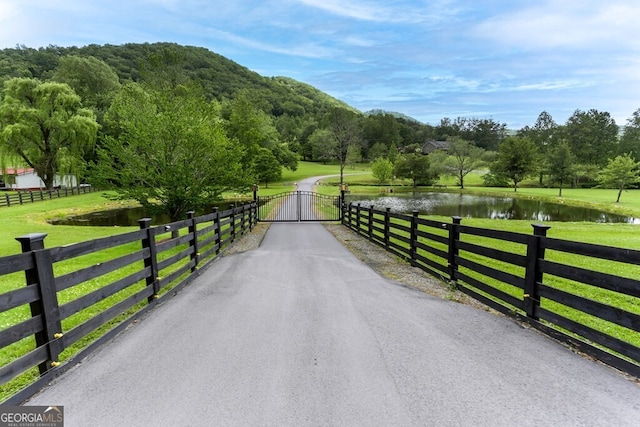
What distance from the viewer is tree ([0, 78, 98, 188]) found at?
30.1 meters

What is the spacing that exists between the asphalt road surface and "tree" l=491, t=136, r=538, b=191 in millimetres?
57140

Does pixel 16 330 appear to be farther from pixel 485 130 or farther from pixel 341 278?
pixel 485 130

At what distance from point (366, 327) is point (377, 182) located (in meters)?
57.8

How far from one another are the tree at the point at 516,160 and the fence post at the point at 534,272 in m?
56.2

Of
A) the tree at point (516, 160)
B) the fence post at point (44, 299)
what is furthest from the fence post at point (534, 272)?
the tree at point (516, 160)

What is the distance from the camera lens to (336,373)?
303 cm

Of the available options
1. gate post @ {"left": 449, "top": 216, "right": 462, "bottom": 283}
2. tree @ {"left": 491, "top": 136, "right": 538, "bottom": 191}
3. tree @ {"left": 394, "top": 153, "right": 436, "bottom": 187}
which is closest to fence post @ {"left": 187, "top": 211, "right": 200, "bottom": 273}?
gate post @ {"left": 449, "top": 216, "right": 462, "bottom": 283}

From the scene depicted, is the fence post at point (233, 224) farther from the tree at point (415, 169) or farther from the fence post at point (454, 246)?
the tree at point (415, 169)

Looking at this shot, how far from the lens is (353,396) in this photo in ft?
8.81

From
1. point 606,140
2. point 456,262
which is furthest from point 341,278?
point 606,140

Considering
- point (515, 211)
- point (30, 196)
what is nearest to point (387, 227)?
point (515, 211)

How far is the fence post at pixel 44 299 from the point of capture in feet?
9.55

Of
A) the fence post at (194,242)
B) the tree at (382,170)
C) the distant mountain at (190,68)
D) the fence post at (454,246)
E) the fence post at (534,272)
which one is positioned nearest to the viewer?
the fence post at (534,272)

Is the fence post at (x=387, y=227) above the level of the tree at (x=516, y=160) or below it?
below
